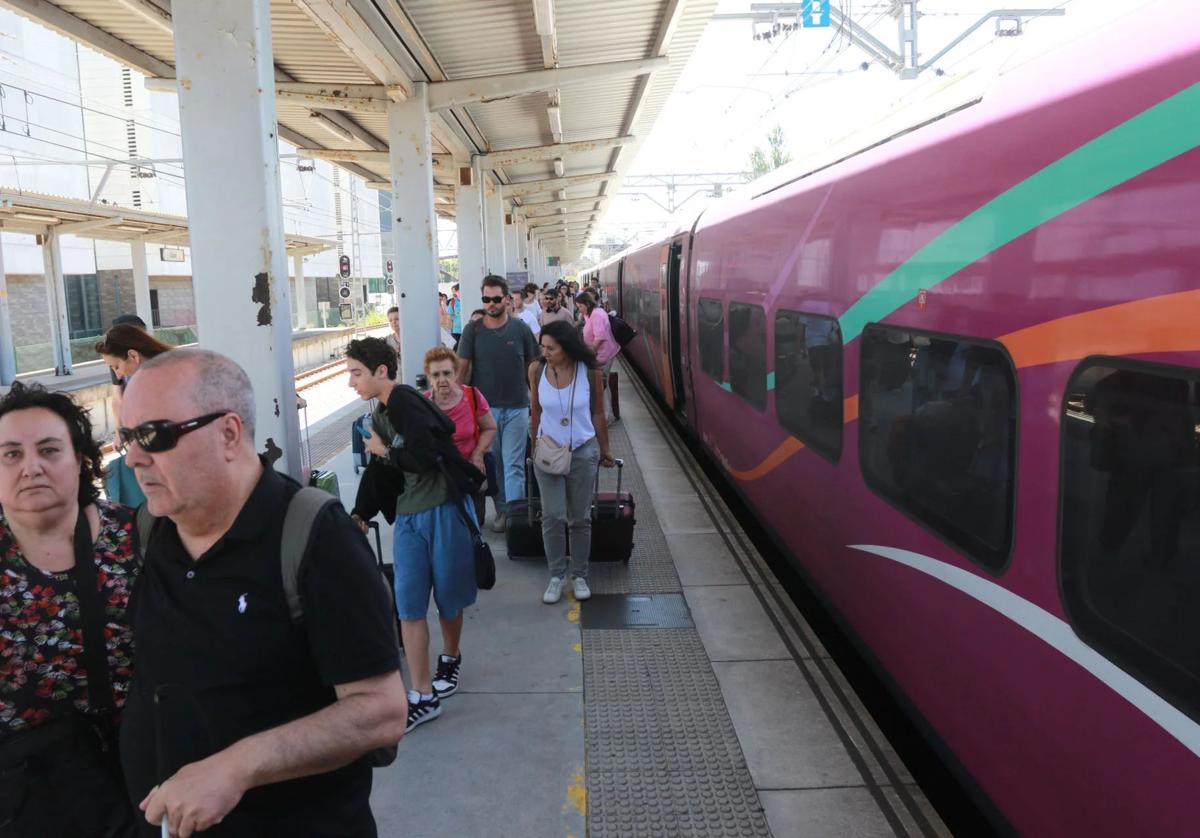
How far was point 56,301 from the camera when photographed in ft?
75.9

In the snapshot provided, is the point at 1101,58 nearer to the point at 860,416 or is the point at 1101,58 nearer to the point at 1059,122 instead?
the point at 1059,122

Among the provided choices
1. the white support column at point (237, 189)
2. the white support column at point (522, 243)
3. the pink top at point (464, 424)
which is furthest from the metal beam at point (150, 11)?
the white support column at point (522, 243)

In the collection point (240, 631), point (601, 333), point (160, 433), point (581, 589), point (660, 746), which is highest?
point (160, 433)

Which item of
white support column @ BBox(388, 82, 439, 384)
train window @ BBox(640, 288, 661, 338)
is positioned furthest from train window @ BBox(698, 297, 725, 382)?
train window @ BBox(640, 288, 661, 338)

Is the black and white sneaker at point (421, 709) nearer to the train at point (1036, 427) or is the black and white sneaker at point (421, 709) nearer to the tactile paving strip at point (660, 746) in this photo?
the tactile paving strip at point (660, 746)

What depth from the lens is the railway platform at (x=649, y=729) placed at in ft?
11.7

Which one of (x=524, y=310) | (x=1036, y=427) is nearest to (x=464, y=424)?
(x=1036, y=427)

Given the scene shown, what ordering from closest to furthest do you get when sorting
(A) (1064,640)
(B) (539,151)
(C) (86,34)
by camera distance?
(A) (1064,640) → (C) (86,34) → (B) (539,151)

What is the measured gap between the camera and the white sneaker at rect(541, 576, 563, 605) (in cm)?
577

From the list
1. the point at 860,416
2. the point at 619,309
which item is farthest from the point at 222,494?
the point at 619,309

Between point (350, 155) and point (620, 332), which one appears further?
point (350, 155)

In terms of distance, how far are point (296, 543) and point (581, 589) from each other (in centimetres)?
421

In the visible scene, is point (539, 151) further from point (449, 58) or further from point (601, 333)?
point (449, 58)

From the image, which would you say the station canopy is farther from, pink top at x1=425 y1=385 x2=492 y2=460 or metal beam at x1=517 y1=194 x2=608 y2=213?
metal beam at x1=517 y1=194 x2=608 y2=213
